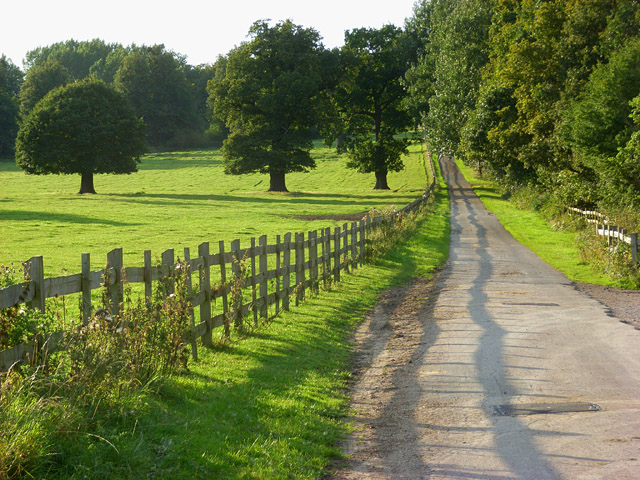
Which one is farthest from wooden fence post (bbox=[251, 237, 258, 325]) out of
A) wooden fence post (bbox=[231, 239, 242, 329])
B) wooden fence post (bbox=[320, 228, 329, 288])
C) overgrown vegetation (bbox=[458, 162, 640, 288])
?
overgrown vegetation (bbox=[458, 162, 640, 288])

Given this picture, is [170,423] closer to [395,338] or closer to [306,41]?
[395,338]

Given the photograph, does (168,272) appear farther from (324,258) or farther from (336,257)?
(336,257)

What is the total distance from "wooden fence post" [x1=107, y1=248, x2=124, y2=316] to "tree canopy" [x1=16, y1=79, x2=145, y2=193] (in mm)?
53055

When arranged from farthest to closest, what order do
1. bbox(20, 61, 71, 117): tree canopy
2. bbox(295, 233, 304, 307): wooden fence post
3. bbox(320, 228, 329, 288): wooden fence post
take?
1. bbox(20, 61, 71, 117): tree canopy
2. bbox(320, 228, 329, 288): wooden fence post
3. bbox(295, 233, 304, 307): wooden fence post

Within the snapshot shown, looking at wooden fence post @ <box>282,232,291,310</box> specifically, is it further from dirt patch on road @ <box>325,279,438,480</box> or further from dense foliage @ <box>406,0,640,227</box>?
dense foliage @ <box>406,0,640,227</box>

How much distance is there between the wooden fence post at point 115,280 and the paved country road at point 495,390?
286 cm

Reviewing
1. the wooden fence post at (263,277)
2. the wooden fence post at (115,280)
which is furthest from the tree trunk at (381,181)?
the wooden fence post at (115,280)

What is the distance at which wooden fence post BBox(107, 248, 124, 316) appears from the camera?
24.6 feet

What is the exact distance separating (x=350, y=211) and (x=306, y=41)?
2086 cm

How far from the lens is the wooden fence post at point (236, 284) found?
10.8 metres

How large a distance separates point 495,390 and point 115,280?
4478 mm

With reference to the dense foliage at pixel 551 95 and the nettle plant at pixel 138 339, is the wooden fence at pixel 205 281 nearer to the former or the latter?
the nettle plant at pixel 138 339

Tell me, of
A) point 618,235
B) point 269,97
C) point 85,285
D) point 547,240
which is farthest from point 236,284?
point 269,97

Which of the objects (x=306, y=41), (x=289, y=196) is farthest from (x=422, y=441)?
(x=306, y=41)
